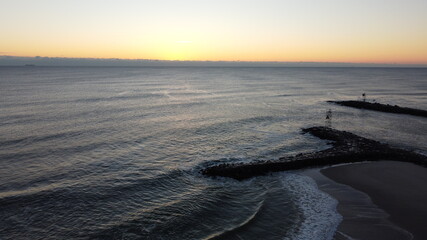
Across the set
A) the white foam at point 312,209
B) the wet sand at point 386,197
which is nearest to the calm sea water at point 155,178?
the white foam at point 312,209

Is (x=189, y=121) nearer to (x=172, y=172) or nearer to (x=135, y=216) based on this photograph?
(x=172, y=172)

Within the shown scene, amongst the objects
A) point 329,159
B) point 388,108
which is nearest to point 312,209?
point 329,159

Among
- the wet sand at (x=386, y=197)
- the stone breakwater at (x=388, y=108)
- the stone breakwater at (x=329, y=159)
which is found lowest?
the wet sand at (x=386, y=197)

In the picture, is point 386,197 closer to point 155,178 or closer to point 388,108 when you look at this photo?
point 155,178

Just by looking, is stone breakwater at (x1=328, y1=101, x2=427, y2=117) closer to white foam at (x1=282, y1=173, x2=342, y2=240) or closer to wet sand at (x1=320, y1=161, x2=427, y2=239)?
wet sand at (x1=320, y1=161, x2=427, y2=239)

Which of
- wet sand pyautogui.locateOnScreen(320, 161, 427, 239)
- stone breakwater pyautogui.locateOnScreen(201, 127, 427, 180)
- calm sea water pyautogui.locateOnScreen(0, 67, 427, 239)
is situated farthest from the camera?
stone breakwater pyautogui.locateOnScreen(201, 127, 427, 180)

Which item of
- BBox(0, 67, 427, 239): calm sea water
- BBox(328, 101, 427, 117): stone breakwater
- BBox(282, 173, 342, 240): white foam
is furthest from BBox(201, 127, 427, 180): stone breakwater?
BBox(328, 101, 427, 117): stone breakwater

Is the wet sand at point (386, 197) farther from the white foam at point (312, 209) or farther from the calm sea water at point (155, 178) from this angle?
the calm sea water at point (155, 178)
